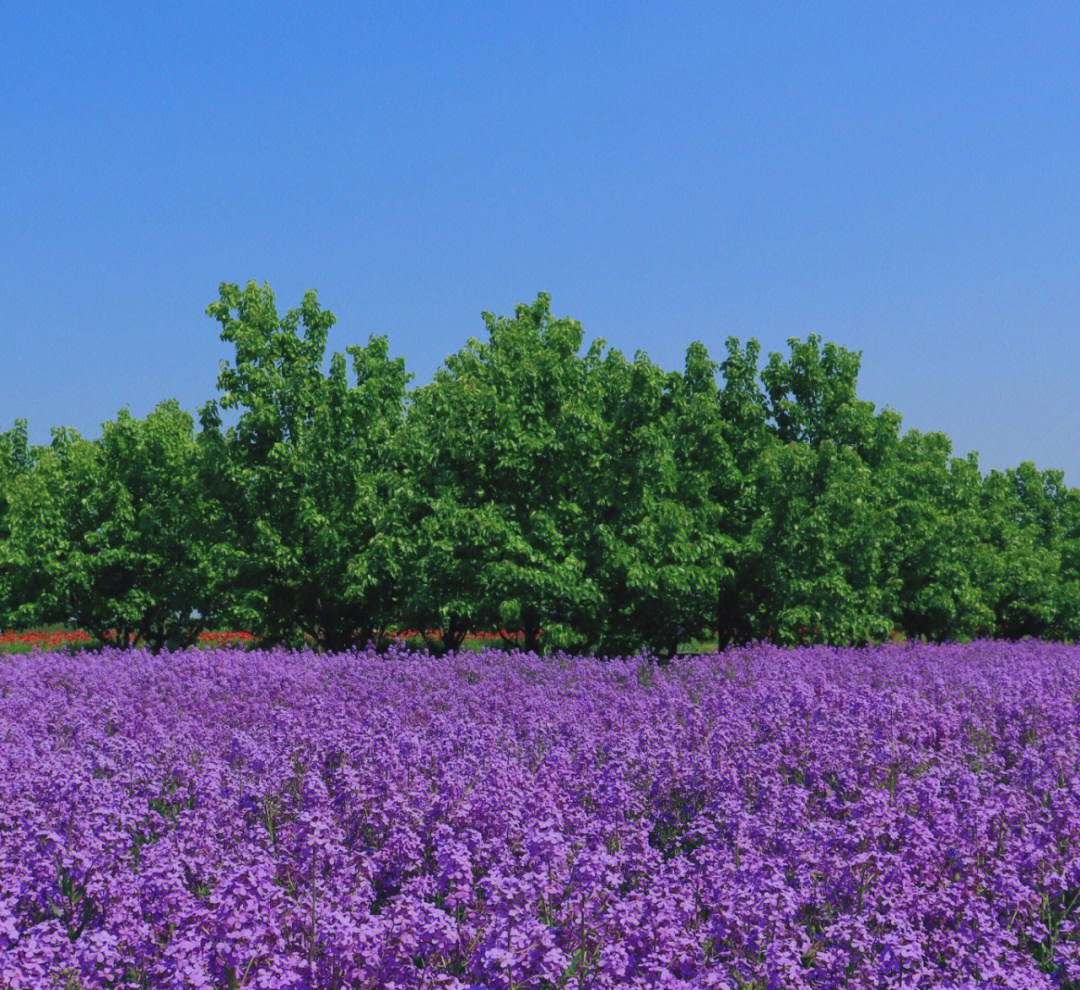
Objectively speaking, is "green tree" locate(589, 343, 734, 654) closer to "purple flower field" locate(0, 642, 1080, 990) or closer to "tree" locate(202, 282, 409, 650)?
"tree" locate(202, 282, 409, 650)

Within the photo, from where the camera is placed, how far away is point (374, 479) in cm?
2633

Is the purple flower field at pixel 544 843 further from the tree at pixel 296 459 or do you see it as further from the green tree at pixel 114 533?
the green tree at pixel 114 533

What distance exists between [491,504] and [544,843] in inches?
725

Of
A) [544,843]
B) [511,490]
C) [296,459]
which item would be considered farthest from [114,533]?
[544,843]

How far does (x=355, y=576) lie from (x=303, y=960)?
70.6ft

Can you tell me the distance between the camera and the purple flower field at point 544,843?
450 centimetres

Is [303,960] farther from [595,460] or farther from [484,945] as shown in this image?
[595,460]

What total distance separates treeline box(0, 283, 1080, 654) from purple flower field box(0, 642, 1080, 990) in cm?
1102

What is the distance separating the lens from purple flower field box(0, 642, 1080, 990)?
450 cm

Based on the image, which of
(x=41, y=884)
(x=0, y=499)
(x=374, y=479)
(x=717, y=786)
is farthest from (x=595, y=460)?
(x=0, y=499)

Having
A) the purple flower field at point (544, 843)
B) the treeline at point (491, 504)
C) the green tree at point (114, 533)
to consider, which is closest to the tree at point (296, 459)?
the treeline at point (491, 504)

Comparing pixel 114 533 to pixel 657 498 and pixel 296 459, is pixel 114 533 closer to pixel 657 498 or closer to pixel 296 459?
pixel 296 459

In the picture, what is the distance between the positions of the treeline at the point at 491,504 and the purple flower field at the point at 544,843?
11.0m

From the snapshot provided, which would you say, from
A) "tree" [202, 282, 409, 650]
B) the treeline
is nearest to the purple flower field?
the treeline
